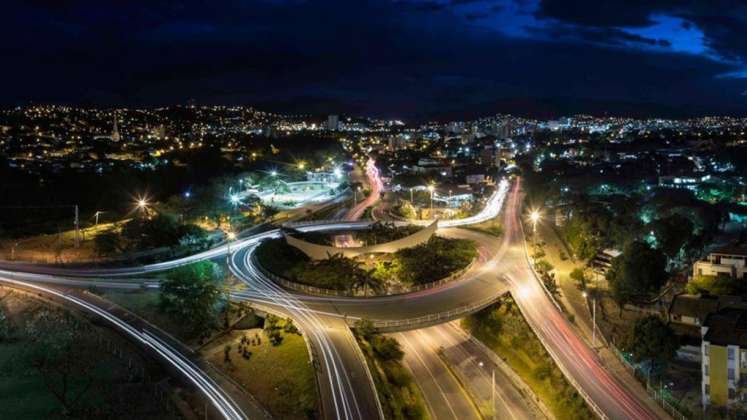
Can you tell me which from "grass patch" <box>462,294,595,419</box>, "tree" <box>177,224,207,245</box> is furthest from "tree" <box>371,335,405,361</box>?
"tree" <box>177,224,207,245</box>

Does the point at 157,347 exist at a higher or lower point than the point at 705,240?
lower

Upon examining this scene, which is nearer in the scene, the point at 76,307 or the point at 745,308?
the point at 745,308

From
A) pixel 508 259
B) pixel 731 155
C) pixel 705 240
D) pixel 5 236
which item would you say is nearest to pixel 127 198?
pixel 5 236

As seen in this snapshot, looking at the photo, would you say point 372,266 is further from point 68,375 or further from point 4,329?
point 4,329

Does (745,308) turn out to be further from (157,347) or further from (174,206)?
(174,206)

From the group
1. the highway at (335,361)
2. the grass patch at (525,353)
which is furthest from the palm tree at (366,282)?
the grass patch at (525,353)

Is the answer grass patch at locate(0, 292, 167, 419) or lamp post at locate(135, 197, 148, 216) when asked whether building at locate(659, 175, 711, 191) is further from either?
grass patch at locate(0, 292, 167, 419)
